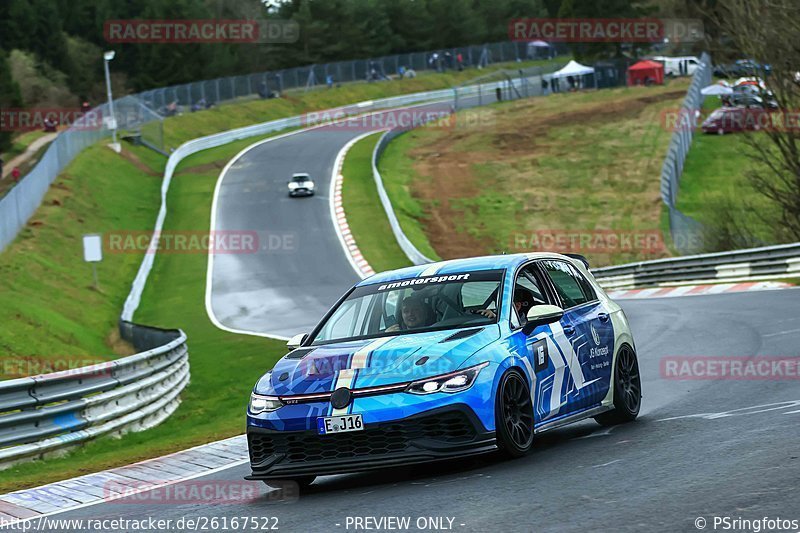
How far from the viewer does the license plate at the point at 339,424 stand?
326 inches

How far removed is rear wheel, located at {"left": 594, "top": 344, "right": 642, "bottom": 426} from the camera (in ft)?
35.4

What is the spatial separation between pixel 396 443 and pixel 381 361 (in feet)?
2.15

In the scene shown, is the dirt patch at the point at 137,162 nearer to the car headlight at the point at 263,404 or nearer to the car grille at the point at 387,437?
the car headlight at the point at 263,404

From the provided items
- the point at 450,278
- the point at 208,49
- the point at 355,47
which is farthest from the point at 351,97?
the point at 450,278

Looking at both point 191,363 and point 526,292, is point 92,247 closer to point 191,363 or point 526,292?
point 191,363

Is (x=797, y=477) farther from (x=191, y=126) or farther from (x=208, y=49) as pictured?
(x=208, y=49)

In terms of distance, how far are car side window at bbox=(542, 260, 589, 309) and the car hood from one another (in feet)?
5.03

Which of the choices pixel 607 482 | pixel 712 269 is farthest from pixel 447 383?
pixel 712 269

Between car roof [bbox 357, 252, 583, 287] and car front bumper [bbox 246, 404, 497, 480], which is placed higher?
car roof [bbox 357, 252, 583, 287]

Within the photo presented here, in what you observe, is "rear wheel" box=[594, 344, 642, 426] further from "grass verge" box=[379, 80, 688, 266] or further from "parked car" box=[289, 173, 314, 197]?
"parked car" box=[289, 173, 314, 197]

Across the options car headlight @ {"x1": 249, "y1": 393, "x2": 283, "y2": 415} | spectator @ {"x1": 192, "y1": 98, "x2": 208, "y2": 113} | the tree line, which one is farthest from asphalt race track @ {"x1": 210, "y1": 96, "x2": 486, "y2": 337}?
the tree line

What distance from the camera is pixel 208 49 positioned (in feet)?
359

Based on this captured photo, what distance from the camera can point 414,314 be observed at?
9594mm

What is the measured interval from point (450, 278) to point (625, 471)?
2.47 metres
